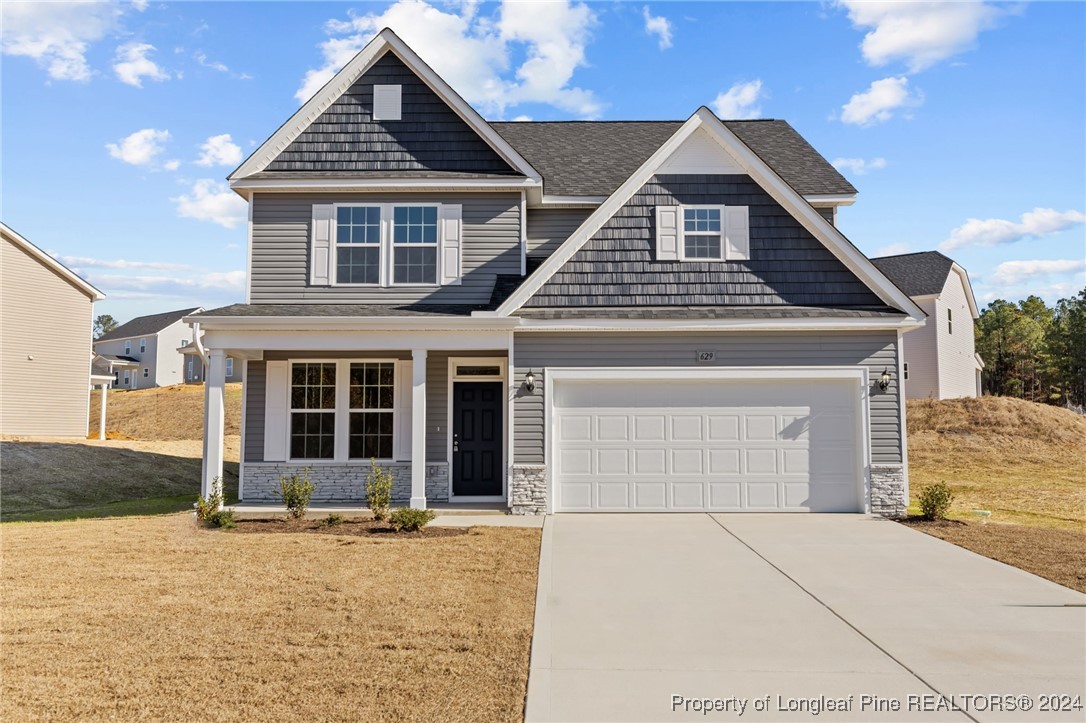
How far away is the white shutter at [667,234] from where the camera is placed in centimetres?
1286

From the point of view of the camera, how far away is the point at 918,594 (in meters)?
7.34

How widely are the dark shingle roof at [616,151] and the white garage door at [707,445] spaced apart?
4.47m

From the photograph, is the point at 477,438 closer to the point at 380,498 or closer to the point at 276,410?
the point at 380,498

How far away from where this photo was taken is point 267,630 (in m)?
5.95

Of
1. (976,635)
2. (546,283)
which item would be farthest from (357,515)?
(976,635)

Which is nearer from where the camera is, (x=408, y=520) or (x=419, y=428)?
(x=408, y=520)

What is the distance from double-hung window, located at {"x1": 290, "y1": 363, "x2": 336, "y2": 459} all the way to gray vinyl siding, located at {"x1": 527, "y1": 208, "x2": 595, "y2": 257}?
4.68 meters

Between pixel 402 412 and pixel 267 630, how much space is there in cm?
813

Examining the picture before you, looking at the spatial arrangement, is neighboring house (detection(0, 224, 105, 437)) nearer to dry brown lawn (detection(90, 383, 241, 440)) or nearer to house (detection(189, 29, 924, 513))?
dry brown lawn (detection(90, 383, 241, 440))

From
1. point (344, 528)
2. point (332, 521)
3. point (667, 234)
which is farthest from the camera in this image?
point (667, 234)

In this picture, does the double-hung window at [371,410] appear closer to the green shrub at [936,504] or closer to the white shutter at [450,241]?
the white shutter at [450,241]

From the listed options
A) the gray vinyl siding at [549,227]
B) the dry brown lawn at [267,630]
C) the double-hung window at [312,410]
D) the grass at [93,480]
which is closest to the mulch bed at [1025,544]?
the dry brown lawn at [267,630]

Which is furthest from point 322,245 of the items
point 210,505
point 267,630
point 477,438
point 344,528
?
point 267,630

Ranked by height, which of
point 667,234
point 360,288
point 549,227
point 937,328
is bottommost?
point 360,288
